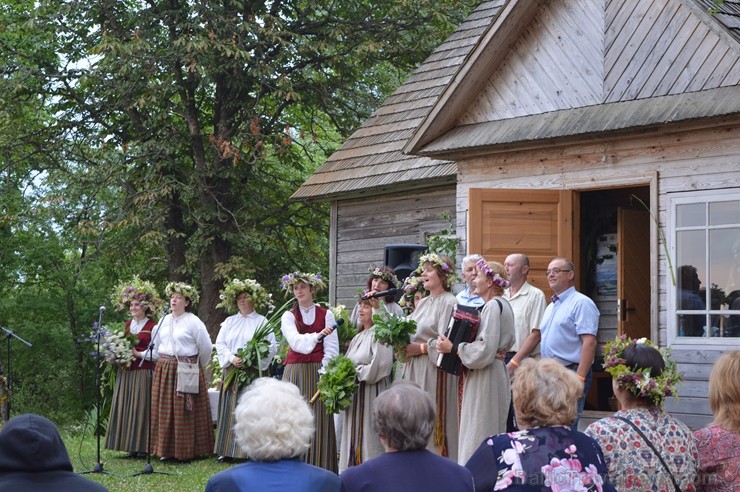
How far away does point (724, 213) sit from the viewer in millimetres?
10445

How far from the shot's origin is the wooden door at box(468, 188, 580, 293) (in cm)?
1178

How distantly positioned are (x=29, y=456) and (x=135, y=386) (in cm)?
984

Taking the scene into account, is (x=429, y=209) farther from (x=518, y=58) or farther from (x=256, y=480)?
(x=256, y=480)

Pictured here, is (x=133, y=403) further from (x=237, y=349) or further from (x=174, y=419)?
Result: (x=237, y=349)

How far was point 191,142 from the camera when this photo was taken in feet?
67.6

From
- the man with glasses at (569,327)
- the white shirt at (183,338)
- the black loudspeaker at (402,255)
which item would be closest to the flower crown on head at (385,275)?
the black loudspeaker at (402,255)

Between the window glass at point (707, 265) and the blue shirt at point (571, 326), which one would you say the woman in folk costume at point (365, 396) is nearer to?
the blue shirt at point (571, 326)

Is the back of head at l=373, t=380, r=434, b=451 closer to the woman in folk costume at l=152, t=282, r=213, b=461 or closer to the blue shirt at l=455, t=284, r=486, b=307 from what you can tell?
the blue shirt at l=455, t=284, r=486, b=307

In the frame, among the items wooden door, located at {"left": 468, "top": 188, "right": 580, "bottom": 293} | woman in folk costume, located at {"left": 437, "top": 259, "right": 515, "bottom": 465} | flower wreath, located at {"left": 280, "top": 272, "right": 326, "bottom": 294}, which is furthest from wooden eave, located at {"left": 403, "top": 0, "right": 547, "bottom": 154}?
woman in folk costume, located at {"left": 437, "top": 259, "right": 515, "bottom": 465}

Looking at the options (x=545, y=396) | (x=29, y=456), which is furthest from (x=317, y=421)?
(x=29, y=456)

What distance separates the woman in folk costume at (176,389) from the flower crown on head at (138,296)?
398mm

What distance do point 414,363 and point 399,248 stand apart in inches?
133

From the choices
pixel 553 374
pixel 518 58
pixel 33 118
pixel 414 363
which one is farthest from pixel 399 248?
pixel 33 118

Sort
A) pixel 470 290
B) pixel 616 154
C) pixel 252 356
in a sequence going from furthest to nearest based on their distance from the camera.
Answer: pixel 252 356 → pixel 616 154 → pixel 470 290
